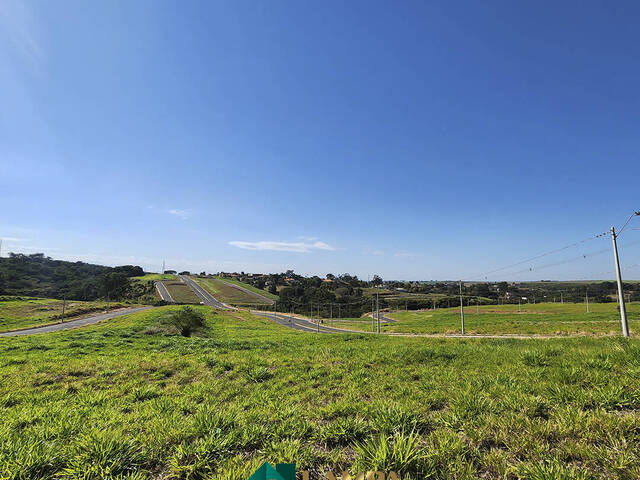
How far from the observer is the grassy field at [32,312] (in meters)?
50.8

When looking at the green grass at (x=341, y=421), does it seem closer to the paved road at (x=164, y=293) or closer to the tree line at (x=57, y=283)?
the paved road at (x=164, y=293)

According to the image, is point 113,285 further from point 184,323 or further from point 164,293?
point 184,323

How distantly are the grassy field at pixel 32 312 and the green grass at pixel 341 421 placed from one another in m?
65.5

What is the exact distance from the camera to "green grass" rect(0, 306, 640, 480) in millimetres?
3209

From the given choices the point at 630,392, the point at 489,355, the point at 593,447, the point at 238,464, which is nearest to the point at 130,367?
the point at 238,464

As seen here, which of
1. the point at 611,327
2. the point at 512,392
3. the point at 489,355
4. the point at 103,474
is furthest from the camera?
the point at 611,327

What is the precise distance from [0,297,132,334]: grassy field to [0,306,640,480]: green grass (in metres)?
65.5

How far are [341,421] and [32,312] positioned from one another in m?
91.5

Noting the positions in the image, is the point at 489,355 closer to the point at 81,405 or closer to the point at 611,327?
the point at 81,405

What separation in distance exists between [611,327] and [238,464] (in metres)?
47.8

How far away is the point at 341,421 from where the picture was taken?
426cm

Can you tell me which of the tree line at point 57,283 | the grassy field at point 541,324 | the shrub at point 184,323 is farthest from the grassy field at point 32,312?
the grassy field at point 541,324

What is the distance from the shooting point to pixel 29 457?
3361 millimetres

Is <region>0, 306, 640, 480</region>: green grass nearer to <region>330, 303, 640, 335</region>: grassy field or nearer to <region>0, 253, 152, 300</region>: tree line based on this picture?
<region>330, 303, 640, 335</region>: grassy field
